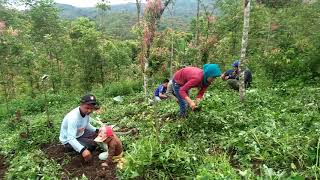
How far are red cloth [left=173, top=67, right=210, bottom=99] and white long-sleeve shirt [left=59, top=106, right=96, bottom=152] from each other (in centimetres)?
193

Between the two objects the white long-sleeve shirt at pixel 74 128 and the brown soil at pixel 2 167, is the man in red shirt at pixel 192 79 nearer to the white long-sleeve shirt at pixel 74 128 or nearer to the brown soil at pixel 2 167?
the white long-sleeve shirt at pixel 74 128

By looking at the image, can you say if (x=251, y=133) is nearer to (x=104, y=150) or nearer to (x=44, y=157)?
(x=104, y=150)

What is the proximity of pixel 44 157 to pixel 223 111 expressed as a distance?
3.90 metres

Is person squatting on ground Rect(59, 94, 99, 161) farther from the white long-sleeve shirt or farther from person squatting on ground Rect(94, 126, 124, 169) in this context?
person squatting on ground Rect(94, 126, 124, 169)

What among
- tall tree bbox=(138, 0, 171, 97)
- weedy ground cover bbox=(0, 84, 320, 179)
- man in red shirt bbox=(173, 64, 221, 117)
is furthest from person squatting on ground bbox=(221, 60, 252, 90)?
man in red shirt bbox=(173, 64, 221, 117)

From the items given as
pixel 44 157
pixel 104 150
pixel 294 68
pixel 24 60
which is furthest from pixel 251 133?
pixel 24 60

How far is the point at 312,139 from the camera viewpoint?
537 cm

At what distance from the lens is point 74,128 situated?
665cm

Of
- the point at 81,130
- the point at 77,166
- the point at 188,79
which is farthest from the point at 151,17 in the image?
the point at 77,166

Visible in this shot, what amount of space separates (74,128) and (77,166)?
68cm

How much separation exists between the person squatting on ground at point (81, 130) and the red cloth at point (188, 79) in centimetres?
169

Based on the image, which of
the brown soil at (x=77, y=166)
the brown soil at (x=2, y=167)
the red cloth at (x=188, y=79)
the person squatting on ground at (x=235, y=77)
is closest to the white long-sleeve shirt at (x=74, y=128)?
the brown soil at (x=77, y=166)

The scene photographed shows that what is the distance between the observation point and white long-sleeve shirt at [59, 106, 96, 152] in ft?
21.5

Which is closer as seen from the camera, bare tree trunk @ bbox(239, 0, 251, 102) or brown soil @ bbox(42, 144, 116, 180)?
brown soil @ bbox(42, 144, 116, 180)
